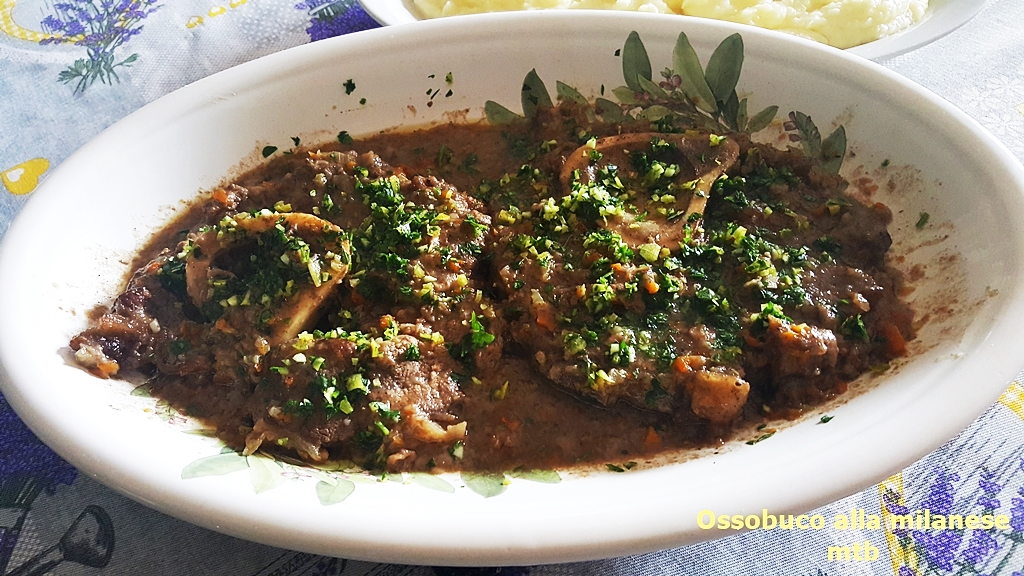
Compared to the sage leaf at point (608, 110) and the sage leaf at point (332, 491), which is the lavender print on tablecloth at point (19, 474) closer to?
the sage leaf at point (332, 491)

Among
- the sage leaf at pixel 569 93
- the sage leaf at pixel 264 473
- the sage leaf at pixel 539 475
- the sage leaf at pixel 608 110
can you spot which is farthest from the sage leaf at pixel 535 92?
the sage leaf at pixel 264 473

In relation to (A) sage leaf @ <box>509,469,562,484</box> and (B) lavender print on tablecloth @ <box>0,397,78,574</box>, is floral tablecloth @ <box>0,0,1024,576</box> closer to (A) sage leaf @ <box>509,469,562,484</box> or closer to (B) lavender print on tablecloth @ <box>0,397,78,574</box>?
(B) lavender print on tablecloth @ <box>0,397,78,574</box>

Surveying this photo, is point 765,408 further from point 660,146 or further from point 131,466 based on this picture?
point 131,466

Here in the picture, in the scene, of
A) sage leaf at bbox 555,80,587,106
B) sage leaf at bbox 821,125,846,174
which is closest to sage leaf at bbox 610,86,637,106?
sage leaf at bbox 555,80,587,106

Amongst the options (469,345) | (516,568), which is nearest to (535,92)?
(469,345)

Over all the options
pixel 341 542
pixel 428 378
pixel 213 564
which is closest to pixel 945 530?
pixel 428 378

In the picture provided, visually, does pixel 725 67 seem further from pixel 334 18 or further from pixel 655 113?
pixel 334 18
